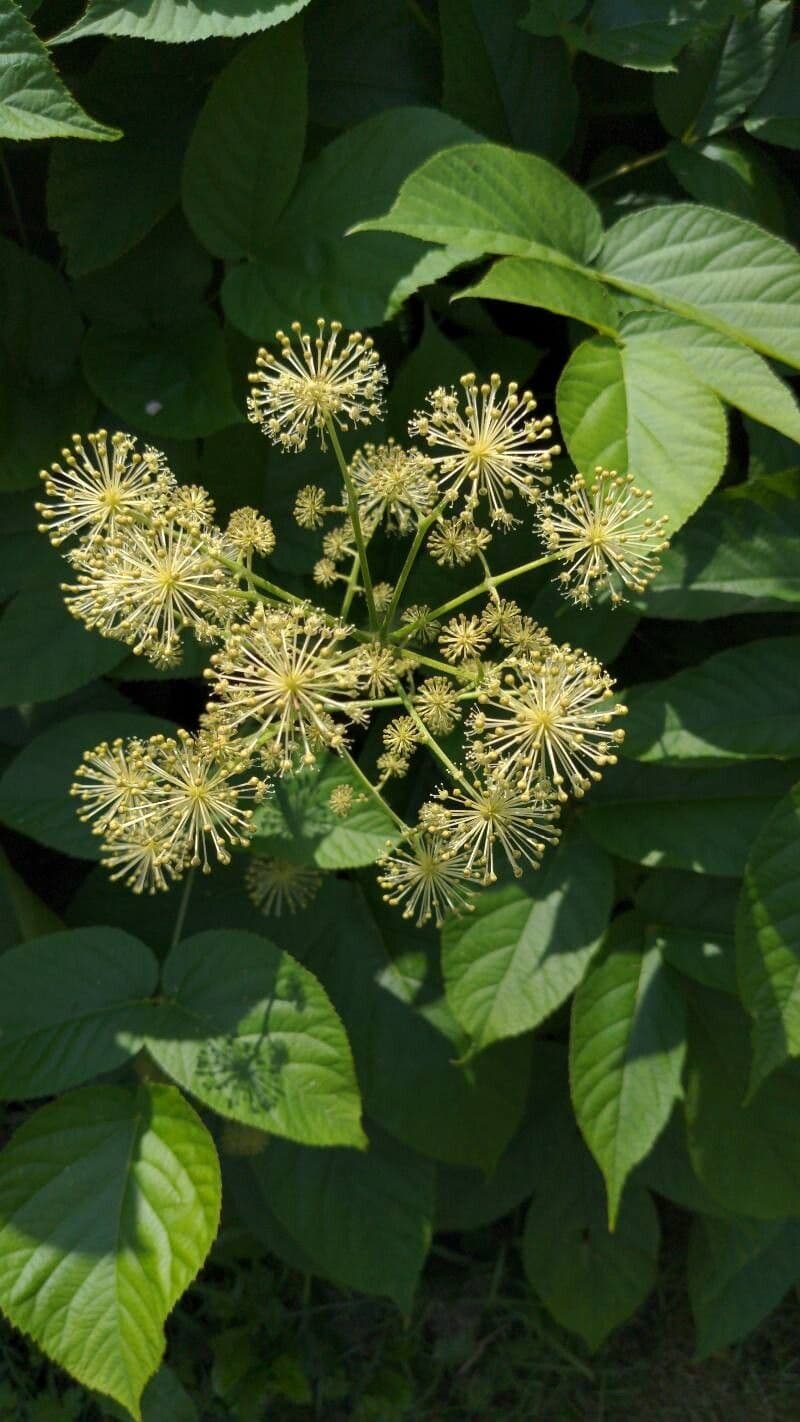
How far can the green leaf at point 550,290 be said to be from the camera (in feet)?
4.94

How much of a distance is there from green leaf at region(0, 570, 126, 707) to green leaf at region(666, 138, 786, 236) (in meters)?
1.24

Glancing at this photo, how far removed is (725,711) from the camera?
1.91 m

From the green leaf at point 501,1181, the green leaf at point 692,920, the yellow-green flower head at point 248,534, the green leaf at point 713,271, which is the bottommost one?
the green leaf at point 501,1181

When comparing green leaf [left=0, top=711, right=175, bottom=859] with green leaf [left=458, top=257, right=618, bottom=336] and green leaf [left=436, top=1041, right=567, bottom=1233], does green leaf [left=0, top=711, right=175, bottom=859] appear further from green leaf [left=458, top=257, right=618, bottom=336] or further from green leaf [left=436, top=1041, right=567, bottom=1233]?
green leaf [left=436, top=1041, right=567, bottom=1233]

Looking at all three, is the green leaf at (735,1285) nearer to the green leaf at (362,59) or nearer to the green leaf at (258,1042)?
the green leaf at (258,1042)

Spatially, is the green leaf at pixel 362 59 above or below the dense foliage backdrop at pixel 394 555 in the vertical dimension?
above

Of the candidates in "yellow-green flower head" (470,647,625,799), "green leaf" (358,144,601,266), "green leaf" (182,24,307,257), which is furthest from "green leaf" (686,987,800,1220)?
"green leaf" (182,24,307,257)

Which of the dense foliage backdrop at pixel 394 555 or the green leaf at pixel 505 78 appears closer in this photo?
the dense foliage backdrop at pixel 394 555

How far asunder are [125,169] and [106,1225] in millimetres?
1728

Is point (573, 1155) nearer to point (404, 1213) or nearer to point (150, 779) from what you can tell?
point (404, 1213)

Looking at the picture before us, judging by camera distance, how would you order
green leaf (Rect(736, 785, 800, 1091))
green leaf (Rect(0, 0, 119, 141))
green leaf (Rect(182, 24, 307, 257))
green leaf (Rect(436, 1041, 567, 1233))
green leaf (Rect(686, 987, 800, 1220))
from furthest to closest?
green leaf (Rect(436, 1041, 567, 1233))
green leaf (Rect(686, 987, 800, 1220))
green leaf (Rect(182, 24, 307, 257))
green leaf (Rect(736, 785, 800, 1091))
green leaf (Rect(0, 0, 119, 141))

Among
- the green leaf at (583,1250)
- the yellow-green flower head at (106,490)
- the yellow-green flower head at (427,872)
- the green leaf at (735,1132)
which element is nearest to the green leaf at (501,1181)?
the green leaf at (583,1250)

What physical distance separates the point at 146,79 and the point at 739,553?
1259mm

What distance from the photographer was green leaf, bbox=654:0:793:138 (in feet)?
6.63
